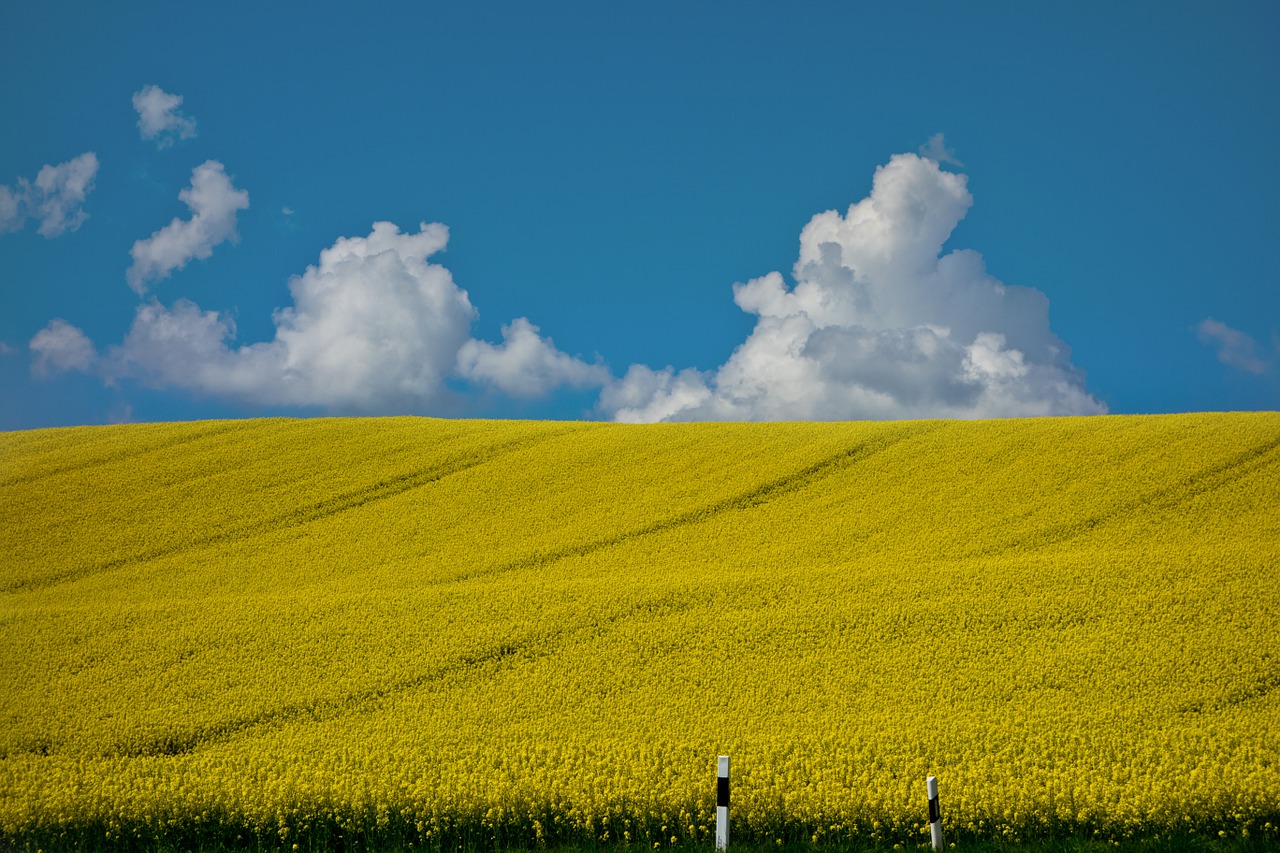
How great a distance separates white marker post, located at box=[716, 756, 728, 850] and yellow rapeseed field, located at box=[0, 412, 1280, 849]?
934 mm

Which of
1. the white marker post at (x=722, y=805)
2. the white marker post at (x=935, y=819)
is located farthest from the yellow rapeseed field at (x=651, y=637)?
the white marker post at (x=722, y=805)

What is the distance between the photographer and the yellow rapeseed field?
955 centimetres

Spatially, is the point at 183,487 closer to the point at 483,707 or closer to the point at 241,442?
the point at 241,442

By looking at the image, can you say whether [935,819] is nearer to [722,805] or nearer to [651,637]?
[722,805]

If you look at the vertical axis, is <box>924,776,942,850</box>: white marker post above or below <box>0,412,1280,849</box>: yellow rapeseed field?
below

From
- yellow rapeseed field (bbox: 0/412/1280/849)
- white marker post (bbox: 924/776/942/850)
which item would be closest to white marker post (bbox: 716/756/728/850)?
yellow rapeseed field (bbox: 0/412/1280/849)

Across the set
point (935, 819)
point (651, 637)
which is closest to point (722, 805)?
point (935, 819)

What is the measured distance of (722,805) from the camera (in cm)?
781

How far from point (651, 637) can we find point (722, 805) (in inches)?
265

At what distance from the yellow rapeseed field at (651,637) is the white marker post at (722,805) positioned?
93 cm

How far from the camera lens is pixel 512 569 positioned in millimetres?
19078

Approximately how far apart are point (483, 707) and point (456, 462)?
14.6m

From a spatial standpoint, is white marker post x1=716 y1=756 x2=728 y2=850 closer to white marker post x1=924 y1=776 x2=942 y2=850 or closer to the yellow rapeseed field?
the yellow rapeseed field

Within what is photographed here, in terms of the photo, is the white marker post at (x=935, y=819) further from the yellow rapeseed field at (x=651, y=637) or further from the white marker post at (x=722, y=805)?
the white marker post at (x=722, y=805)
